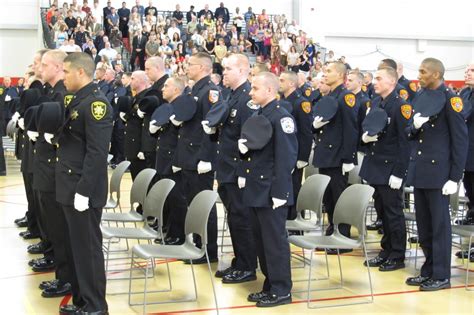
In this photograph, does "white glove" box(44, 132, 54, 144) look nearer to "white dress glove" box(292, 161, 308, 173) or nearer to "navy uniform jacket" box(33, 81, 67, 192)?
"navy uniform jacket" box(33, 81, 67, 192)

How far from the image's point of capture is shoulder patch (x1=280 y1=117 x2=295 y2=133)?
583 cm

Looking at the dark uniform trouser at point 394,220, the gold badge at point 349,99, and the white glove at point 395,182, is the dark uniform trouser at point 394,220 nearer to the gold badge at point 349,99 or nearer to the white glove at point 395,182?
the white glove at point 395,182

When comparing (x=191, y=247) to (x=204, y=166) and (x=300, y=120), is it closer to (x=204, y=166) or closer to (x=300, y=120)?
(x=204, y=166)

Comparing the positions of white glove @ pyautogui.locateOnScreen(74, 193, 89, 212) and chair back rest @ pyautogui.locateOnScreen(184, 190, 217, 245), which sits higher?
white glove @ pyautogui.locateOnScreen(74, 193, 89, 212)

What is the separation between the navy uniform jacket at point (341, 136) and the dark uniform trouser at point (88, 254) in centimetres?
338

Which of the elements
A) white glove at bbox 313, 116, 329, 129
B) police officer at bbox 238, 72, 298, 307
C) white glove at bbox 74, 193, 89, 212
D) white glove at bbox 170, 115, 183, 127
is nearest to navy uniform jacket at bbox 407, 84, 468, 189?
police officer at bbox 238, 72, 298, 307

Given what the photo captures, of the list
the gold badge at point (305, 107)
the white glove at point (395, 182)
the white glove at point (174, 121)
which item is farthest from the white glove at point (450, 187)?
the white glove at point (174, 121)

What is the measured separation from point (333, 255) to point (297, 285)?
1.29 m

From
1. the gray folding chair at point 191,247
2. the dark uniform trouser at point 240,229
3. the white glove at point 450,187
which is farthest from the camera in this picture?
the dark uniform trouser at point 240,229

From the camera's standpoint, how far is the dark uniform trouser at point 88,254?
204 inches

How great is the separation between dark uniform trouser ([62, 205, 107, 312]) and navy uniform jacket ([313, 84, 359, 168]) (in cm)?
338

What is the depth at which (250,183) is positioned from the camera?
594 centimetres

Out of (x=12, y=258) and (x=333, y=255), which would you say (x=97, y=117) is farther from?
(x=333, y=255)

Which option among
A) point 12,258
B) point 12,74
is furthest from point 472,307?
point 12,74
